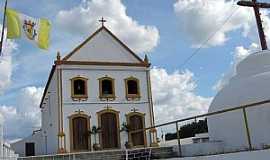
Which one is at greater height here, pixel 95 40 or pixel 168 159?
pixel 95 40

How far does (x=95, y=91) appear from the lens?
24422 mm

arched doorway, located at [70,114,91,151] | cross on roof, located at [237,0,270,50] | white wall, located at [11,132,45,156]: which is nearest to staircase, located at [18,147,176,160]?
arched doorway, located at [70,114,91,151]

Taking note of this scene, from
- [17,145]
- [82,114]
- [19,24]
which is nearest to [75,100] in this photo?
[82,114]

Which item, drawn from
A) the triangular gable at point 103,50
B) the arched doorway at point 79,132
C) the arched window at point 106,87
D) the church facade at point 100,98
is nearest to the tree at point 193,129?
the church facade at point 100,98

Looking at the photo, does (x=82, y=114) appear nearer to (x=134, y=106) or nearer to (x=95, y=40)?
(x=134, y=106)

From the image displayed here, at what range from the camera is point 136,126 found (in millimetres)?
24766

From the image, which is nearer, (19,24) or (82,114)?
(19,24)

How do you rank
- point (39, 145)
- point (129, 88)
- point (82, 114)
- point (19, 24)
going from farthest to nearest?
point (39, 145) → point (129, 88) → point (82, 114) → point (19, 24)

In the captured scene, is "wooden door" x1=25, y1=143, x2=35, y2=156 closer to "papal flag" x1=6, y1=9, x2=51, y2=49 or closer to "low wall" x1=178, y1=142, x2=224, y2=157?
"papal flag" x1=6, y1=9, x2=51, y2=49

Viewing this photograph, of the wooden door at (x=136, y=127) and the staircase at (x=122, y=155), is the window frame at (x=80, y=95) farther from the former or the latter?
the staircase at (x=122, y=155)

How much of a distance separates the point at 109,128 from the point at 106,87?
2.61m

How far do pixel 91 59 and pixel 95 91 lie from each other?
2091 millimetres

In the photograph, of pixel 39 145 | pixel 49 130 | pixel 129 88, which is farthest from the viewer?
pixel 39 145

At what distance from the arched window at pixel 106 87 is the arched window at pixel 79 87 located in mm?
1003
